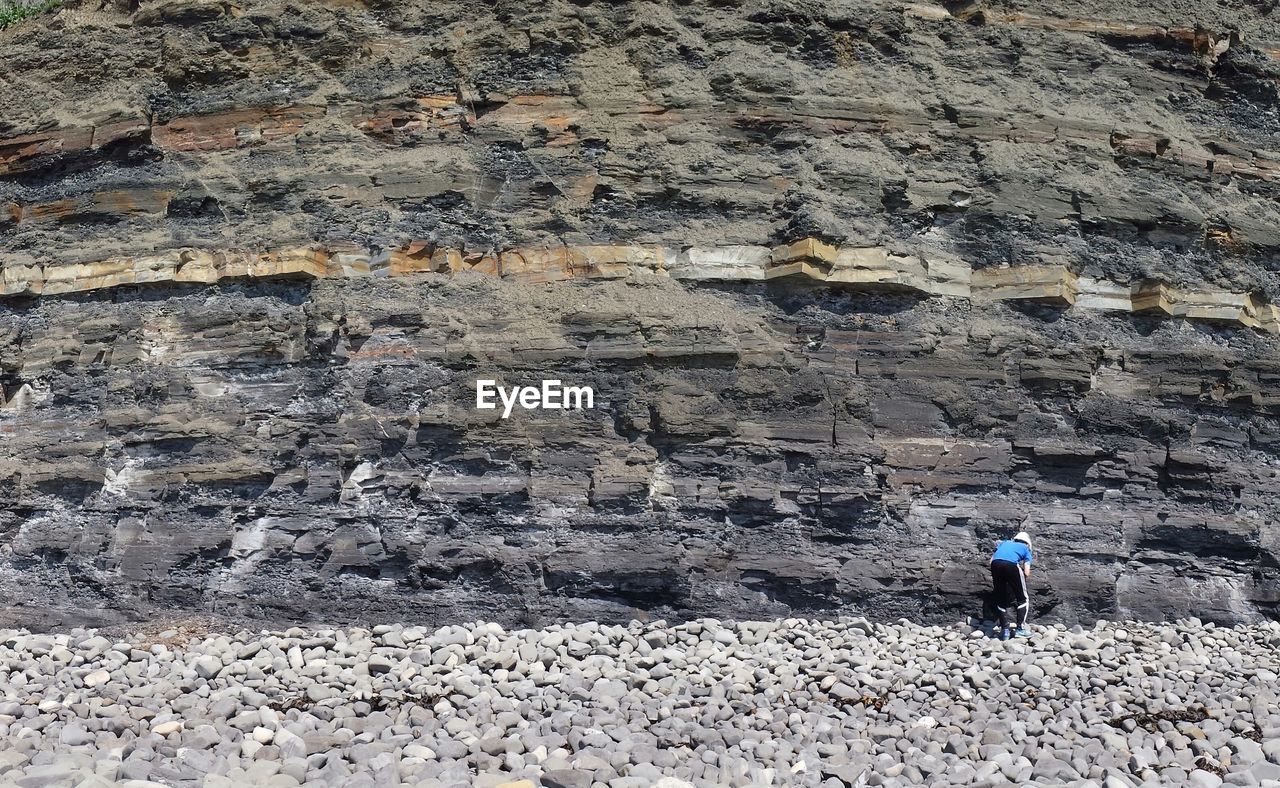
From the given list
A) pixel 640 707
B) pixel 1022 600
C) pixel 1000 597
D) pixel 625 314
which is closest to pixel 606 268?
pixel 625 314

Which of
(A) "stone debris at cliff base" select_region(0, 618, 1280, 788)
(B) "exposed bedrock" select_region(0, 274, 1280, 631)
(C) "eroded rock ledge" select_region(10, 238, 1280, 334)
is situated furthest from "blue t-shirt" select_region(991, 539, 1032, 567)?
(C) "eroded rock ledge" select_region(10, 238, 1280, 334)

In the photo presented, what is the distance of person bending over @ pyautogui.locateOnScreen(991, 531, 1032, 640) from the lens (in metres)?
7.26

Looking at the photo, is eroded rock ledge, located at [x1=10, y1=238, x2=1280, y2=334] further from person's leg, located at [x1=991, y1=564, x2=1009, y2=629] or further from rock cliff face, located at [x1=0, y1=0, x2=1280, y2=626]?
person's leg, located at [x1=991, y1=564, x2=1009, y2=629]

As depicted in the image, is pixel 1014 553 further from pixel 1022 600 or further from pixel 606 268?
pixel 606 268

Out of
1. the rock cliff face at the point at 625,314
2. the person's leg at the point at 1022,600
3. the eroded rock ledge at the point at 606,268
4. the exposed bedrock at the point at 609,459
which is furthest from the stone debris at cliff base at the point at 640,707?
the eroded rock ledge at the point at 606,268

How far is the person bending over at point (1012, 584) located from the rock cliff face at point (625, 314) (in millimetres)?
210

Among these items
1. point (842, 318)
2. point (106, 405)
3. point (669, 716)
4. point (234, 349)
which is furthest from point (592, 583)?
point (106, 405)

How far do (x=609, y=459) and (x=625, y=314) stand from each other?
3.75ft

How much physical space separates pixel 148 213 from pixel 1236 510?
9.19m

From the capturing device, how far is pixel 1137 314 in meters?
8.58

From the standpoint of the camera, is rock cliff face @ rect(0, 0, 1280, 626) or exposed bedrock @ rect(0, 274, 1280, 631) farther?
rock cliff face @ rect(0, 0, 1280, 626)

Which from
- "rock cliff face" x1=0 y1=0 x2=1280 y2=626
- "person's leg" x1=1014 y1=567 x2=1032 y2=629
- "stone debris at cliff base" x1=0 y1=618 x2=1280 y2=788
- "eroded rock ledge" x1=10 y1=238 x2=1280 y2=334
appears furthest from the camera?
"eroded rock ledge" x1=10 y1=238 x2=1280 y2=334

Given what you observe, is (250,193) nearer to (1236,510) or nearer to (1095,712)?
(1095,712)

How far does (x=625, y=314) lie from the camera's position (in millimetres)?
7840
